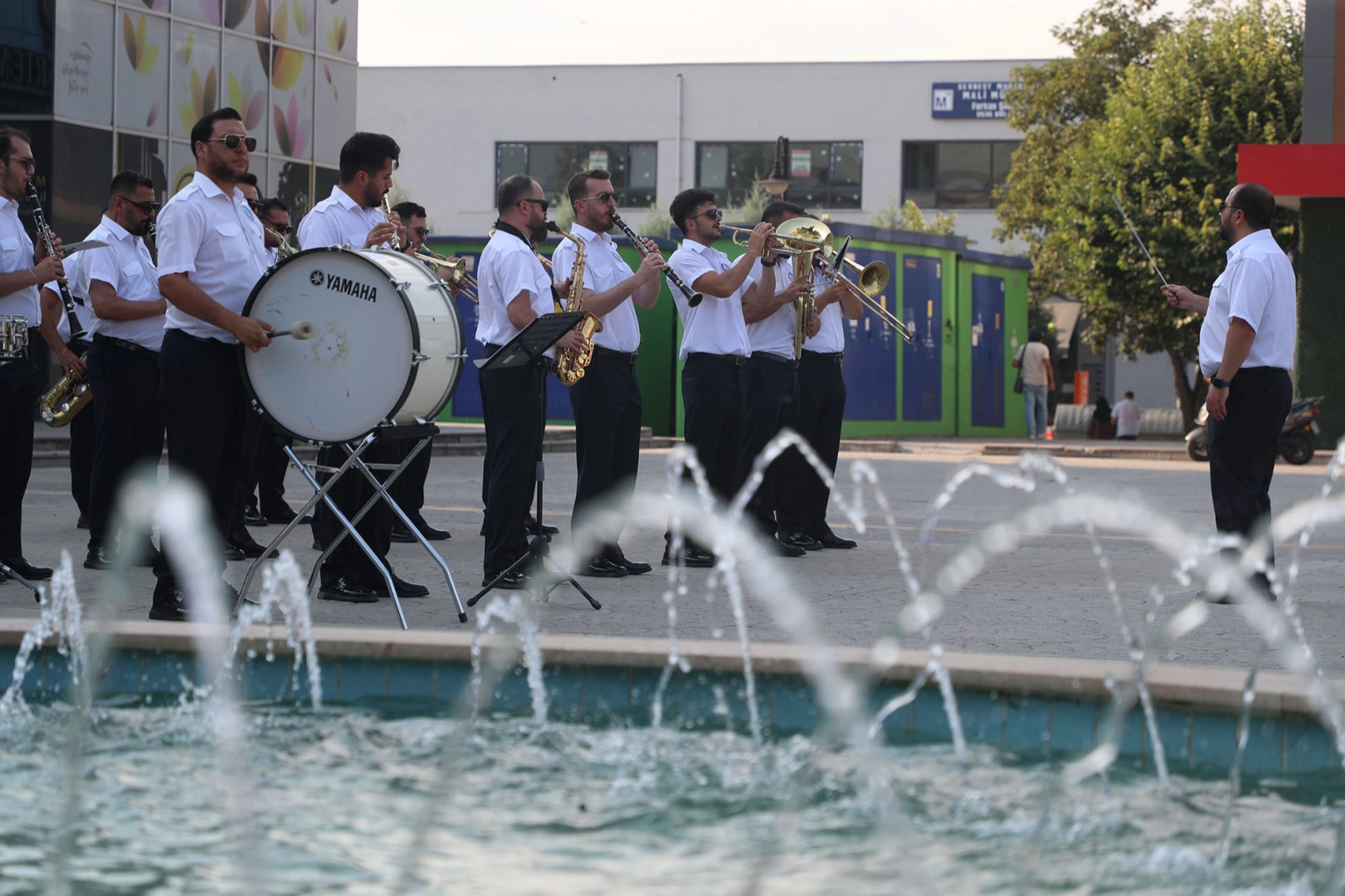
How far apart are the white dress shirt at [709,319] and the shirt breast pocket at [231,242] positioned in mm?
2565

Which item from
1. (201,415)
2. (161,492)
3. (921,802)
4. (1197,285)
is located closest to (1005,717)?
(921,802)

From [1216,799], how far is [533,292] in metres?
3.89

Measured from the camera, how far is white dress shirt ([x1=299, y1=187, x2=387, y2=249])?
659cm

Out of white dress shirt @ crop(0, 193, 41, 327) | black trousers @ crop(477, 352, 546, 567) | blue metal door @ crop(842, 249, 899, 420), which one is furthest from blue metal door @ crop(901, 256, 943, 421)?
white dress shirt @ crop(0, 193, 41, 327)

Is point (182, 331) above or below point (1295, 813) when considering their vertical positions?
above

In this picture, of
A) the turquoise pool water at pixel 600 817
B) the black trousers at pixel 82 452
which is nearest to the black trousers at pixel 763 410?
the black trousers at pixel 82 452

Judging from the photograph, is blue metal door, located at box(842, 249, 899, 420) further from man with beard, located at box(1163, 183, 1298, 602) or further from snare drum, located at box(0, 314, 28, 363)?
snare drum, located at box(0, 314, 28, 363)

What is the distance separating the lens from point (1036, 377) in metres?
23.6

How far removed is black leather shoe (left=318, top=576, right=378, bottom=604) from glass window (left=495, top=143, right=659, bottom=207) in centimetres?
3956

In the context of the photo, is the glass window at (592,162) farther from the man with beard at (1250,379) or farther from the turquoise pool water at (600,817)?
the turquoise pool water at (600,817)

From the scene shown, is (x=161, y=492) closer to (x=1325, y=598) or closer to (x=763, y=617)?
(x=763, y=617)

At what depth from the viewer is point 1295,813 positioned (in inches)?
138

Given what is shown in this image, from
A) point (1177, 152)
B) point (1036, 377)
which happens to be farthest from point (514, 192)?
point (1177, 152)

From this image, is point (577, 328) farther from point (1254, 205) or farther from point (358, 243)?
point (1254, 205)
